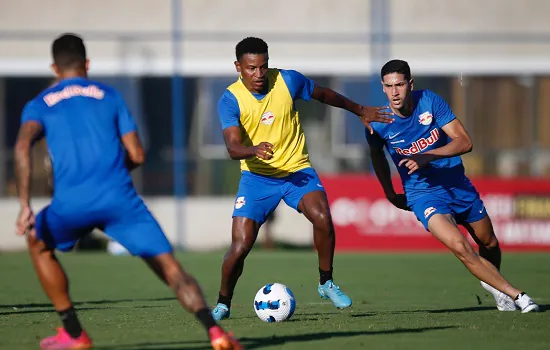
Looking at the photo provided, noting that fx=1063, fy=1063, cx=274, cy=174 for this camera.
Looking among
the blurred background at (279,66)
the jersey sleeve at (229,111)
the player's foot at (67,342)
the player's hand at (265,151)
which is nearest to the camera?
the player's foot at (67,342)

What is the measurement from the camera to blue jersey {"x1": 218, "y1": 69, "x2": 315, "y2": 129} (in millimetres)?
9305

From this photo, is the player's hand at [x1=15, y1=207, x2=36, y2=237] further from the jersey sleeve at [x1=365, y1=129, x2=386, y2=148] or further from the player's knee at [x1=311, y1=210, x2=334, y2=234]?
the jersey sleeve at [x1=365, y1=129, x2=386, y2=148]

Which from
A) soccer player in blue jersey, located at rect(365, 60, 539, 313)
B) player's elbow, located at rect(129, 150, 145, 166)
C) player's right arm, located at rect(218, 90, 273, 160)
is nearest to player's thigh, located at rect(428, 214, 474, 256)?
soccer player in blue jersey, located at rect(365, 60, 539, 313)

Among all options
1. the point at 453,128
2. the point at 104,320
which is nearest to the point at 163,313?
the point at 104,320

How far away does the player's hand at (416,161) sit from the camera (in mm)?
9023

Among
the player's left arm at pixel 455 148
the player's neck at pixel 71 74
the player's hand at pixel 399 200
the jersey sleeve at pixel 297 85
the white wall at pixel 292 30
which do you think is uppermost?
the white wall at pixel 292 30

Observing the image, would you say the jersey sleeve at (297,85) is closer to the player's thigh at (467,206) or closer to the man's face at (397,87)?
the man's face at (397,87)

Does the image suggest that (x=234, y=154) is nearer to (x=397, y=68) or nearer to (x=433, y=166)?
(x=397, y=68)

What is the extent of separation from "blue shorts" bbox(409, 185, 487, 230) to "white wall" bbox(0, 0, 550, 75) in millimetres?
14907

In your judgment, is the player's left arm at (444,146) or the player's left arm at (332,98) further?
the player's left arm at (332,98)

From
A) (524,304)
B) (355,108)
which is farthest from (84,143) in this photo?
(524,304)

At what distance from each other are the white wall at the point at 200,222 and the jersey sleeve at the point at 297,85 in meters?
13.6

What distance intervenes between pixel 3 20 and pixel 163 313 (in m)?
16.2

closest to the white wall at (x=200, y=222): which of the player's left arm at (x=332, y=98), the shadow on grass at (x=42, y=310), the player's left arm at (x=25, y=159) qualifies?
the shadow on grass at (x=42, y=310)
